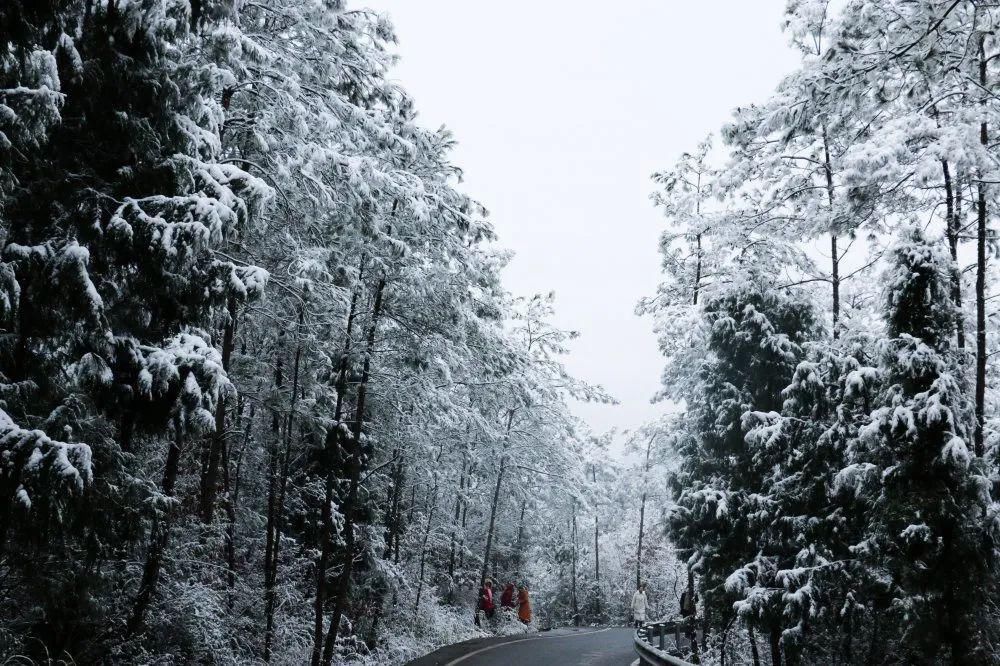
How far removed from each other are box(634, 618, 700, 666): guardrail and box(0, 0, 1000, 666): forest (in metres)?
1.06

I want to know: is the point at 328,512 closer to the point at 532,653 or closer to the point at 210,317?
the point at 210,317

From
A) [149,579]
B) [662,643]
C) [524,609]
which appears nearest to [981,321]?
[662,643]

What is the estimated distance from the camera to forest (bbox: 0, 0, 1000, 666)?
648 centimetres

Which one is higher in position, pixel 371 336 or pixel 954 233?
pixel 954 233

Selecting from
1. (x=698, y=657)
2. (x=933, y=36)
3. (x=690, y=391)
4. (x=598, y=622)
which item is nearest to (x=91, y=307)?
(x=933, y=36)

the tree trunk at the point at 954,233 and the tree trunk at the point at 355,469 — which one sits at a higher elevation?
the tree trunk at the point at 954,233

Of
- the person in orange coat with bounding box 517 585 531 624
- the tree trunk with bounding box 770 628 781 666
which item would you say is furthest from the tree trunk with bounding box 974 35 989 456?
the person in orange coat with bounding box 517 585 531 624

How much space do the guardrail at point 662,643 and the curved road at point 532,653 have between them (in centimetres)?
A: 120

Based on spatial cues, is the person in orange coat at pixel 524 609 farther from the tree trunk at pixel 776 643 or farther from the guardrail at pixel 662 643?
the tree trunk at pixel 776 643

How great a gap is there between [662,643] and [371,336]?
8.90 m

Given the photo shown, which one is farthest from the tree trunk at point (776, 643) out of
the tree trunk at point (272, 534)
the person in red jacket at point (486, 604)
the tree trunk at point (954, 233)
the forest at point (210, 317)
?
the person in red jacket at point (486, 604)

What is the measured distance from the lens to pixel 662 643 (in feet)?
47.7

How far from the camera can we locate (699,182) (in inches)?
792

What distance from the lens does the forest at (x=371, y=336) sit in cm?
648
